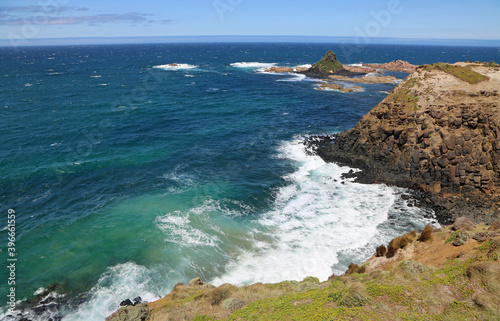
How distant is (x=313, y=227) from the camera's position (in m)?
28.5

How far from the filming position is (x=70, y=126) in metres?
56.7

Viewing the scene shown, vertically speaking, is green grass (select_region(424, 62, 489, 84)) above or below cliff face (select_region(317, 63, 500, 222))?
above

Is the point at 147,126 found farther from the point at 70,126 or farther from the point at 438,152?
the point at 438,152

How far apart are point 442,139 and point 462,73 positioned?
1252 cm

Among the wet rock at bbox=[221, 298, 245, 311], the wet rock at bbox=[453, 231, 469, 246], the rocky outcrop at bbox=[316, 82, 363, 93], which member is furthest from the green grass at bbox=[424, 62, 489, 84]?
the rocky outcrop at bbox=[316, 82, 363, 93]

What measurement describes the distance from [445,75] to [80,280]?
52.0 meters

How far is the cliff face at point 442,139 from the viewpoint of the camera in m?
32.0

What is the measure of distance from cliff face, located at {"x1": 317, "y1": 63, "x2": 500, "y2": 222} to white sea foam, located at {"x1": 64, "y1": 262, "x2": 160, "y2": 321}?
30.9m

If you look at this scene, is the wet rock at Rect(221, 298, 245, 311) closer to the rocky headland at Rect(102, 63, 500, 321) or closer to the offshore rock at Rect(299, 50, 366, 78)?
the rocky headland at Rect(102, 63, 500, 321)

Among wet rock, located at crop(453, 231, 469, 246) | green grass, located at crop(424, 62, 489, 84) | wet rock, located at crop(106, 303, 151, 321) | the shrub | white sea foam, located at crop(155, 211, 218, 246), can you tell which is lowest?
white sea foam, located at crop(155, 211, 218, 246)

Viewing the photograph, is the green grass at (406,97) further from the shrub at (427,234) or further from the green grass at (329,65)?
the green grass at (329,65)

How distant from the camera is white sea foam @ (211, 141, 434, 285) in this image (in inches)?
914

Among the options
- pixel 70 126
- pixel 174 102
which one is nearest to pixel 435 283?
pixel 70 126

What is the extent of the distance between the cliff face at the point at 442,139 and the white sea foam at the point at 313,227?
3925 mm
